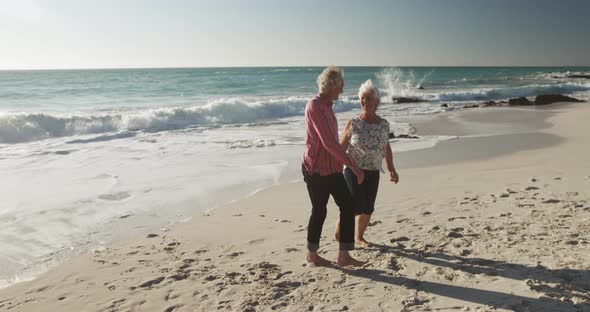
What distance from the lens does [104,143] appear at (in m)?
12.4

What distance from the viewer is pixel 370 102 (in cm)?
385

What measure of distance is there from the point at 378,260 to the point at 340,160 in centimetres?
112

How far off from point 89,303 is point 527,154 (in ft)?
27.6

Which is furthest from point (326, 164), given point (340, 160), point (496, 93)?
point (496, 93)

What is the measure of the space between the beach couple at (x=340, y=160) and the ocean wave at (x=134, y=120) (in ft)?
42.4

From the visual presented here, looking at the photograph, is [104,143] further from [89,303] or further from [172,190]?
[89,303]

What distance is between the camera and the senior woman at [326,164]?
3416 mm

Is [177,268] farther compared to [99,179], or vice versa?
[99,179]

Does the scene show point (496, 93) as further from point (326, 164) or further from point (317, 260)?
point (326, 164)

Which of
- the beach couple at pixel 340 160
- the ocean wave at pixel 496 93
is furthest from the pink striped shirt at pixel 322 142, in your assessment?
the ocean wave at pixel 496 93

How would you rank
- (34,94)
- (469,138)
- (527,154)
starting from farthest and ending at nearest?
(34,94), (469,138), (527,154)

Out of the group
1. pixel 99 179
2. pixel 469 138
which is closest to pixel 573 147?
pixel 469 138

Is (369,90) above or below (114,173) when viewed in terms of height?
above

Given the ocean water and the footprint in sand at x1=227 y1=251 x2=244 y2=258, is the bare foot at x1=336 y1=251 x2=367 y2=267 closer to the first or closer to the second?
the footprint in sand at x1=227 y1=251 x2=244 y2=258
